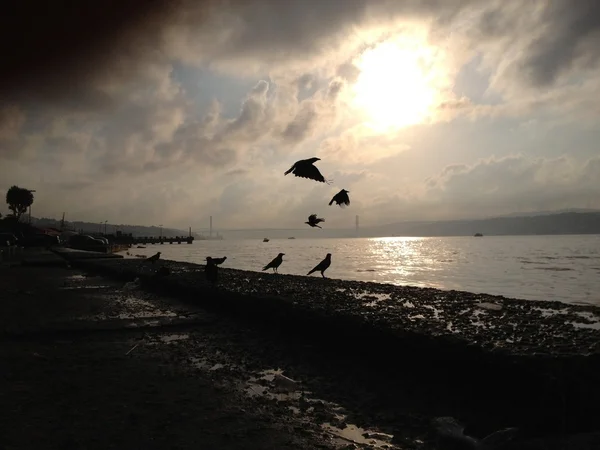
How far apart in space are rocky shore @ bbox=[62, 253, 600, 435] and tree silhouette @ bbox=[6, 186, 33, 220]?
373 feet

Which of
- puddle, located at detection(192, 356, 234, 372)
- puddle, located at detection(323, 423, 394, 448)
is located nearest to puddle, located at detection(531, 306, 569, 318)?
puddle, located at detection(323, 423, 394, 448)

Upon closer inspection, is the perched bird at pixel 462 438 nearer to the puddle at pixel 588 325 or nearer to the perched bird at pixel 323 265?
the puddle at pixel 588 325

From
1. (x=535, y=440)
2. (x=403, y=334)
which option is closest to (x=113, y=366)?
(x=403, y=334)

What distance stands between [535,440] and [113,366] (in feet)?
20.5

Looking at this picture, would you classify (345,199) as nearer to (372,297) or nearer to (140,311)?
(372,297)

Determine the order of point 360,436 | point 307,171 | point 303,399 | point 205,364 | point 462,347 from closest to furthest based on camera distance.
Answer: point 360,436, point 303,399, point 462,347, point 205,364, point 307,171

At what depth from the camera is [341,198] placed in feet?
34.9

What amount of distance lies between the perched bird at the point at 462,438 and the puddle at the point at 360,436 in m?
0.59

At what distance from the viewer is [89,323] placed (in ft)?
35.6

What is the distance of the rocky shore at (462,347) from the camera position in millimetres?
5450

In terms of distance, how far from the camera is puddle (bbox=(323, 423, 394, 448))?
474 cm

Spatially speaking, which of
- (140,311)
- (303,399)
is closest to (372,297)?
(140,311)

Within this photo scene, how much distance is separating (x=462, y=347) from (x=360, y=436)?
2.78 m

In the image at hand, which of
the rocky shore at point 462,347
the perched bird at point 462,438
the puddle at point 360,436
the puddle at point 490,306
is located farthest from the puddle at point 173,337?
the puddle at point 490,306
